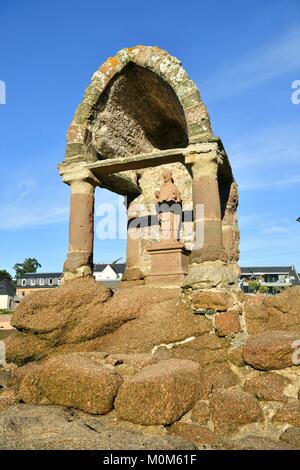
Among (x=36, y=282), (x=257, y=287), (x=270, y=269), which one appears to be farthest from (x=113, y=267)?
(x=270, y=269)

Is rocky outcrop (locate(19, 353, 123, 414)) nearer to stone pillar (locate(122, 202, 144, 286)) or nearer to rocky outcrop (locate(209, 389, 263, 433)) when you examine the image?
rocky outcrop (locate(209, 389, 263, 433))

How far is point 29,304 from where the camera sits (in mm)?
5473

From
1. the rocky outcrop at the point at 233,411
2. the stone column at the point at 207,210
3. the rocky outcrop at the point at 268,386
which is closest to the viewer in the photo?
the rocky outcrop at the point at 233,411

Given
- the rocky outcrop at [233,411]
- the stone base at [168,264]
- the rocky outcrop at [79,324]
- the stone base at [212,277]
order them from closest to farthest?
the rocky outcrop at [233,411], the rocky outcrop at [79,324], the stone base at [212,277], the stone base at [168,264]

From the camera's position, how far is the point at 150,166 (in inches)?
313

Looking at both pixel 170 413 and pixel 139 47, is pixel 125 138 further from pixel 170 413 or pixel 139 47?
pixel 170 413

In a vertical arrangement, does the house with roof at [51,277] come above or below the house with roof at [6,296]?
above

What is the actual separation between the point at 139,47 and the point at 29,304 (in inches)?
214

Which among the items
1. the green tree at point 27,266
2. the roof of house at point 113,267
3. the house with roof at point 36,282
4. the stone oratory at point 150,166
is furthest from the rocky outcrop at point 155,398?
the green tree at point 27,266

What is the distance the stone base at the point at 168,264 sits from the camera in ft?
27.6

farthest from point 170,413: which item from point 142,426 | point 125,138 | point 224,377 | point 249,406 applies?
point 125,138

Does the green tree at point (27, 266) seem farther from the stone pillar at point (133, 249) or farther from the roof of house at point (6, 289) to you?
the stone pillar at point (133, 249)

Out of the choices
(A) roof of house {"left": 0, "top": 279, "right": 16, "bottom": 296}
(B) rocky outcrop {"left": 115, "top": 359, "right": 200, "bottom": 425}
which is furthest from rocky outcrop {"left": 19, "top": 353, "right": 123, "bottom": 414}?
(A) roof of house {"left": 0, "top": 279, "right": 16, "bottom": 296}

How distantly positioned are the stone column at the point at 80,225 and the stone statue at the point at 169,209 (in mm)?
1971
